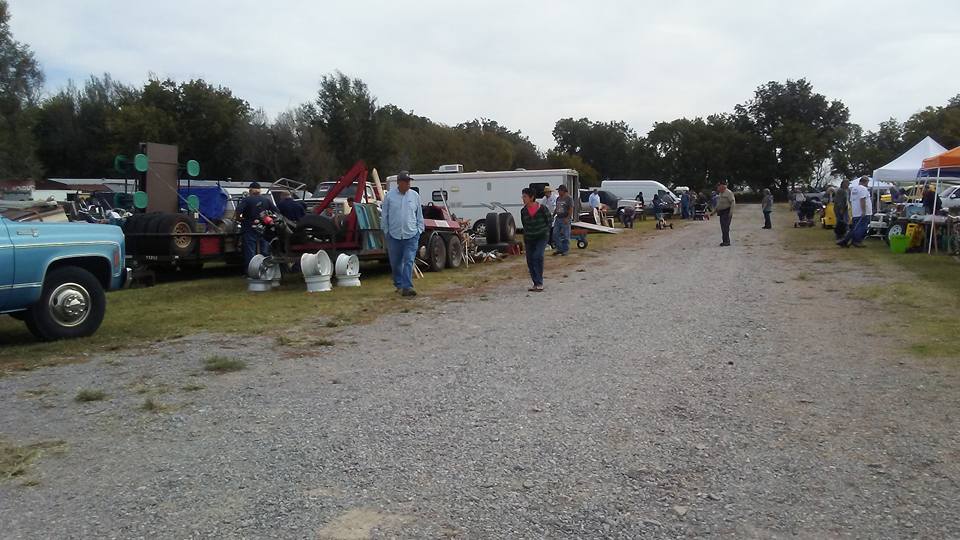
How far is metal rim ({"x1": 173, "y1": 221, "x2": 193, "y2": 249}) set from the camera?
533 inches

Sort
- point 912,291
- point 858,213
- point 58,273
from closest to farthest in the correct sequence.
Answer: point 58,273, point 912,291, point 858,213

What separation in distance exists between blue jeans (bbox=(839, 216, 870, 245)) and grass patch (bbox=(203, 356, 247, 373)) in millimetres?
16273

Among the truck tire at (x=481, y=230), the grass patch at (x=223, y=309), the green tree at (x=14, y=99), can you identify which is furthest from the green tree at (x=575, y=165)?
the grass patch at (x=223, y=309)

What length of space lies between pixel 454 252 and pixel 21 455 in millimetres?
11816

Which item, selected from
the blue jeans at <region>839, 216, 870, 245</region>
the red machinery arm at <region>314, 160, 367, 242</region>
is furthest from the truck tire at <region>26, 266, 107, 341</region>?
the blue jeans at <region>839, 216, 870, 245</region>

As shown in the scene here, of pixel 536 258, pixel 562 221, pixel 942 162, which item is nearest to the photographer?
pixel 536 258

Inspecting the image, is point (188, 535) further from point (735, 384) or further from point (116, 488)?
point (735, 384)

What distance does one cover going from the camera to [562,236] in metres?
19.3

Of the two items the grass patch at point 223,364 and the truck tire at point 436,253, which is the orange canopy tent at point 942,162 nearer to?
the truck tire at point 436,253

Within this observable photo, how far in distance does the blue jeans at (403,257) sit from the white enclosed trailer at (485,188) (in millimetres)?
13491

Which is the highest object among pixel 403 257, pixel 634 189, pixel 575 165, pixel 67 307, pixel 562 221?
pixel 575 165

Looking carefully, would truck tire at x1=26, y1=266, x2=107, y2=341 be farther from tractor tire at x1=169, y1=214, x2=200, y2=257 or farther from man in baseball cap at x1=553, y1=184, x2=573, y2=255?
man in baseball cap at x1=553, y1=184, x2=573, y2=255

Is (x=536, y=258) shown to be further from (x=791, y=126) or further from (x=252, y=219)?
(x=791, y=126)

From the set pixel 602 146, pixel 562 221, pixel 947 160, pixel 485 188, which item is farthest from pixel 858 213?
pixel 602 146
